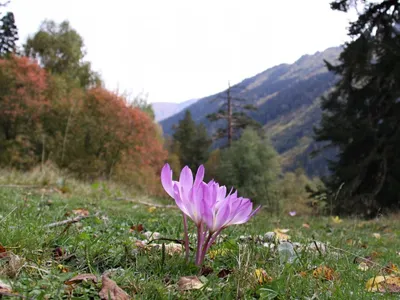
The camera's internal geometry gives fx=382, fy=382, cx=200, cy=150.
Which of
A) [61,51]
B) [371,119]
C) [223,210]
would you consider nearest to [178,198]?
[223,210]

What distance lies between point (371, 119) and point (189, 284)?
14369 millimetres

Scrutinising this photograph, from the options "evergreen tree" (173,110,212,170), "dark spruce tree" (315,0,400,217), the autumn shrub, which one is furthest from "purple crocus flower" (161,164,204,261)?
"evergreen tree" (173,110,212,170)

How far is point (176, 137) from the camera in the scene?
199 ft

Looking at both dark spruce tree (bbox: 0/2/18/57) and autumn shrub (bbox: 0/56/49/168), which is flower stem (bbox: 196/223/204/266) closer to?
autumn shrub (bbox: 0/56/49/168)

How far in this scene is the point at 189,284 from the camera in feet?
4.13

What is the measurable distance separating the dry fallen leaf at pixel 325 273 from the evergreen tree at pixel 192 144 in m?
52.0

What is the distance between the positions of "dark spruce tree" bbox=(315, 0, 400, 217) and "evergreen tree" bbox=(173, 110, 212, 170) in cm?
3967

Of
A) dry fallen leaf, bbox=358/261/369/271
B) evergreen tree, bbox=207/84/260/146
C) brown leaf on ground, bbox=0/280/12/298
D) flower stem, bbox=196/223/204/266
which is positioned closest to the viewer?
brown leaf on ground, bbox=0/280/12/298

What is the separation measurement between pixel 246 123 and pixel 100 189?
116 ft

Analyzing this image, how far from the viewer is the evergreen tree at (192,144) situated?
5644cm

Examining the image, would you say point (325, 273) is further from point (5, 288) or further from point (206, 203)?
point (5, 288)

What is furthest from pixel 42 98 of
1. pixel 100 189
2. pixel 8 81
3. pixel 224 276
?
pixel 224 276

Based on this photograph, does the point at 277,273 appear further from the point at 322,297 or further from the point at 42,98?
the point at 42,98

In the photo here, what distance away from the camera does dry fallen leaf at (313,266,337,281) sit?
66.0 inches
